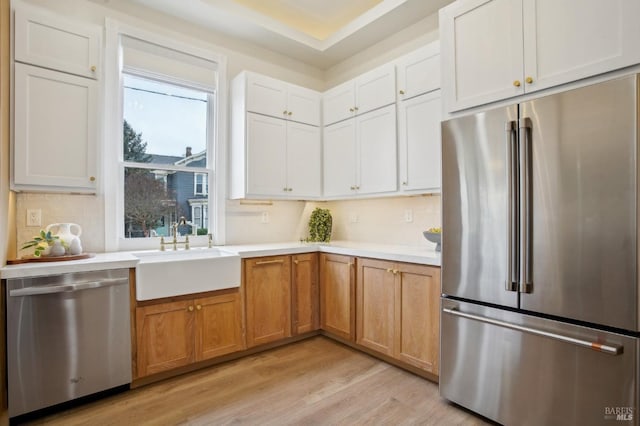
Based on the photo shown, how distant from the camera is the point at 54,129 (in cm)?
221

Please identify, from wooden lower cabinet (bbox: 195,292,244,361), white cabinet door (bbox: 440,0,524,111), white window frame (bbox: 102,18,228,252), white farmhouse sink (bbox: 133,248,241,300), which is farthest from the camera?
white window frame (bbox: 102,18,228,252)

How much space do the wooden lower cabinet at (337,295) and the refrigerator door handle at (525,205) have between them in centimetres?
136

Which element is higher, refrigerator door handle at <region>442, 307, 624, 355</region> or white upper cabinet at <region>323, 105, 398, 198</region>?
white upper cabinet at <region>323, 105, 398, 198</region>

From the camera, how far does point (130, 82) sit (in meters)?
2.82

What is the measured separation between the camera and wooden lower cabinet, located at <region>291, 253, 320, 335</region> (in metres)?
3.01

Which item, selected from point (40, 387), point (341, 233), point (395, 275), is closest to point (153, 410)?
point (40, 387)

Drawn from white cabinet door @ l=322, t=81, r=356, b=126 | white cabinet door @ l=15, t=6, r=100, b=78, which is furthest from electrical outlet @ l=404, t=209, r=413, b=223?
white cabinet door @ l=15, t=6, r=100, b=78

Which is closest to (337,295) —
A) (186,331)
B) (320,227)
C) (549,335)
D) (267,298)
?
(267,298)

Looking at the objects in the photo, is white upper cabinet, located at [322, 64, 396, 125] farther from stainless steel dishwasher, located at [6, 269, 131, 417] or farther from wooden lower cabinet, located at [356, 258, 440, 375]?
stainless steel dishwasher, located at [6, 269, 131, 417]

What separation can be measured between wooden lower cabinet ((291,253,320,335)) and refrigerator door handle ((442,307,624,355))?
1.35 m

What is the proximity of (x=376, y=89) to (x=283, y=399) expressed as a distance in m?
2.54

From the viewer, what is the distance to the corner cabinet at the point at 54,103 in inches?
83.0

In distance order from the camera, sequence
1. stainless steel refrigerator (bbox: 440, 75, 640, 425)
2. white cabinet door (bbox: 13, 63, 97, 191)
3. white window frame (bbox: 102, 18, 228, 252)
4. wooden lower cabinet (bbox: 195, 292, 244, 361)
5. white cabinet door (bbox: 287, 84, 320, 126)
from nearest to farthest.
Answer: stainless steel refrigerator (bbox: 440, 75, 640, 425)
white cabinet door (bbox: 13, 63, 97, 191)
wooden lower cabinet (bbox: 195, 292, 244, 361)
white window frame (bbox: 102, 18, 228, 252)
white cabinet door (bbox: 287, 84, 320, 126)

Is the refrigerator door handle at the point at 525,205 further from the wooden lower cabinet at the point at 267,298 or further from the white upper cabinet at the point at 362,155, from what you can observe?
the wooden lower cabinet at the point at 267,298
